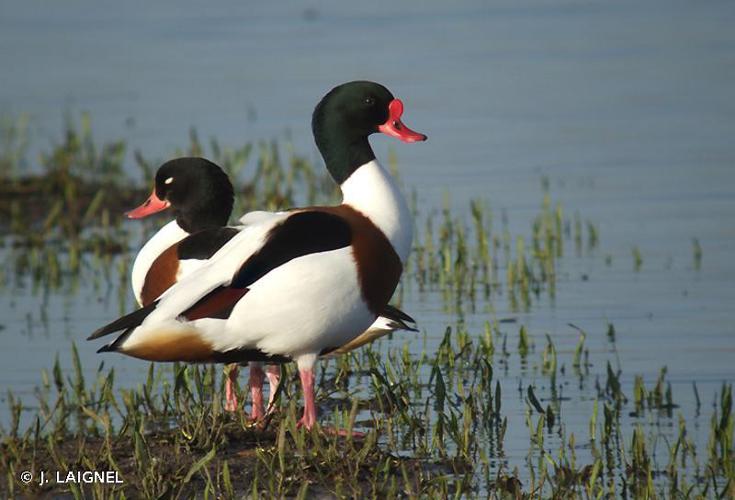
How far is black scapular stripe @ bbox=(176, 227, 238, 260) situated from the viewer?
7863 mm

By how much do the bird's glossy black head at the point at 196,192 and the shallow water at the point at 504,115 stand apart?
92 centimetres

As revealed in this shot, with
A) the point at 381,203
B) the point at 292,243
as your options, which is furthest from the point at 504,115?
the point at 292,243

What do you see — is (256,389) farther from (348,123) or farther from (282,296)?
(348,123)

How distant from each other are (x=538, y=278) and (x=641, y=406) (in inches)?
111

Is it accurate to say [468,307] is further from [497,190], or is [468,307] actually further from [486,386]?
[497,190]

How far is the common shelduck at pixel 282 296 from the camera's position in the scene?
7.14 m

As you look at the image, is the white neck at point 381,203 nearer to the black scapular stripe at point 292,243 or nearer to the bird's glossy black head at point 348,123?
the bird's glossy black head at point 348,123

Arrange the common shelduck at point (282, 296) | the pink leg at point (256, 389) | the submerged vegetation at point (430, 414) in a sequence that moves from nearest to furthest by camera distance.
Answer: the submerged vegetation at point (430, 414), the common shelduck at point (282, 296), the pink leg at point (256, 389)

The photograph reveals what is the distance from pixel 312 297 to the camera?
7121 mm

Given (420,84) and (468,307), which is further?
(420,84)

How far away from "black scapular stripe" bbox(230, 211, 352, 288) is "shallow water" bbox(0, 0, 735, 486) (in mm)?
1202

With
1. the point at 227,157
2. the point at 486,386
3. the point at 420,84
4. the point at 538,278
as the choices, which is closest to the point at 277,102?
the point at 420,84

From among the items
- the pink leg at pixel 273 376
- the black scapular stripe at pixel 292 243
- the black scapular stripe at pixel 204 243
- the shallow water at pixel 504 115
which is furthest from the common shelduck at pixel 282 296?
the shallow water at pixel 504 115

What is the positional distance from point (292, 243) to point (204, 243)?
86 centimetres
